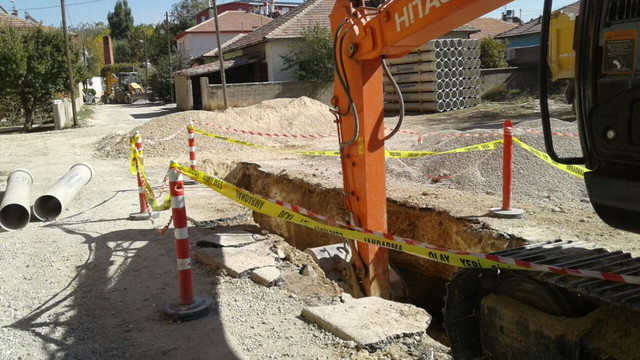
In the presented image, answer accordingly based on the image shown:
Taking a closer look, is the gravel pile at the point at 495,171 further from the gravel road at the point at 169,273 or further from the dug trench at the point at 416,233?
the dug trench at the point at 416,233

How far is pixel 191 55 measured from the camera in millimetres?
54719

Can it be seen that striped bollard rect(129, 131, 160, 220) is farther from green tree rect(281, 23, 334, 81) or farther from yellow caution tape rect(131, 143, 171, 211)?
green tree rect(281, 23, 334, 81)

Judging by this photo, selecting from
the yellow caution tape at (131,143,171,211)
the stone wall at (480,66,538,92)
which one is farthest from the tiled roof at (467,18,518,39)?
the yellow caution tape at (131,143,171,211)

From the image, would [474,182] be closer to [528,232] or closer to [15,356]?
[528,232]

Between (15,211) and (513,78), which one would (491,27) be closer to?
(513,78)

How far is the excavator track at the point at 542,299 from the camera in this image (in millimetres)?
2561

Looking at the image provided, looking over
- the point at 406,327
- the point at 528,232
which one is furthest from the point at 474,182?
the point at 406,327

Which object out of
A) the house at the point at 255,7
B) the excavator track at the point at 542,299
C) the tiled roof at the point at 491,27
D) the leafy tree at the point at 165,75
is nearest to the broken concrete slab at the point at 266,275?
the excavator track at the point at 542,299

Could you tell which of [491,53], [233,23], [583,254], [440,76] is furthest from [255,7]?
[583,254]

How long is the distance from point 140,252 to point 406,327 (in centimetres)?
357

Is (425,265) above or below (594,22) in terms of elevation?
below

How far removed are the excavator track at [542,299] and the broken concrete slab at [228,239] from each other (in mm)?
3636

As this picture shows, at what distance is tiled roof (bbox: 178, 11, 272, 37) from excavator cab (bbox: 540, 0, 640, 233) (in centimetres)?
5563

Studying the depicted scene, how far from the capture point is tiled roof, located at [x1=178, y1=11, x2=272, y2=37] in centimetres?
5534
